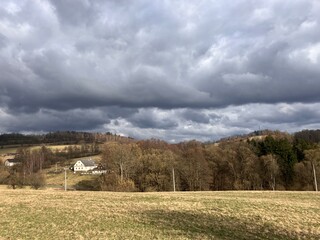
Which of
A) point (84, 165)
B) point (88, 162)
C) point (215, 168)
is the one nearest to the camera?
point (215, 168)

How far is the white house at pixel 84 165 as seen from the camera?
183 metres

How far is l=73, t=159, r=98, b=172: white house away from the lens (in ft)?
602

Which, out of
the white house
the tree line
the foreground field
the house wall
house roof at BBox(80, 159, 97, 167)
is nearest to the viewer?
the foreground field

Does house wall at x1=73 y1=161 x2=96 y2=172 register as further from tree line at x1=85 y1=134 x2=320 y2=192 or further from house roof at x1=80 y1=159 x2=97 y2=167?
tree line at x1=85 y1=134 x2=320 y2=192

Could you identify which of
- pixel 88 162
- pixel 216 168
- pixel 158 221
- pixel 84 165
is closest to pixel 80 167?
pixel 84 165

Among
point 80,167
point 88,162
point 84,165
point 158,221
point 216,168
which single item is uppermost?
point 158,221

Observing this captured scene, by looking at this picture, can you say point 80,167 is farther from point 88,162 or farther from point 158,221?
point 158,221

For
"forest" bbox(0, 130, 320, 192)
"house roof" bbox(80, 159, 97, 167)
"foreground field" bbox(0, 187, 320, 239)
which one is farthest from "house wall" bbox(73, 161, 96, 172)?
"foreground field" bbox(0, 187, 320, 239)

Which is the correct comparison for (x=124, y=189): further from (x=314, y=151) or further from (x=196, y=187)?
(x=314, y=151)

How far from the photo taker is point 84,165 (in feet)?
620

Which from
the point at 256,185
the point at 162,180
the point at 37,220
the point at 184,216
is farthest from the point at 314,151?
the point at 37,220

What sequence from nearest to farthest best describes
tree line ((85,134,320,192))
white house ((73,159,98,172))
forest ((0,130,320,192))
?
forest ((0,130,320,192))
tree line ((85,134,320,192))
white house ((73,159,98,172))

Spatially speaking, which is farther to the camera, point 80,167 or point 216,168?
point 80,167

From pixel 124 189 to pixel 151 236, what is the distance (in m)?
69.7
